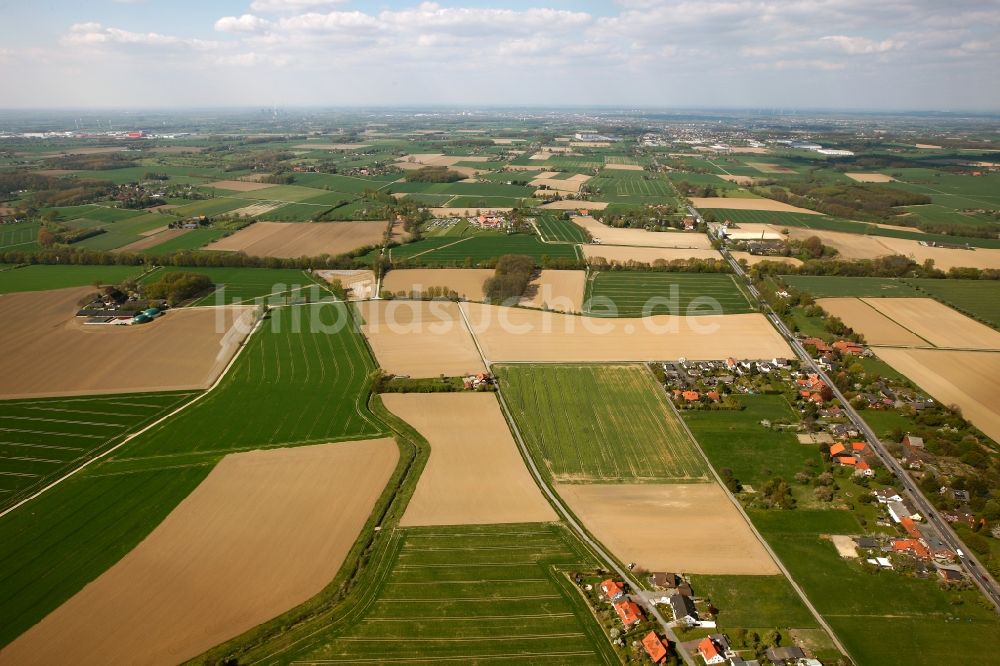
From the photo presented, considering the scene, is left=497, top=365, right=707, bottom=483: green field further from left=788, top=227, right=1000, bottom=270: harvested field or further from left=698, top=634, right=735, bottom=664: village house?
left=788, top=227, right=1000, bottom=270: harvested field

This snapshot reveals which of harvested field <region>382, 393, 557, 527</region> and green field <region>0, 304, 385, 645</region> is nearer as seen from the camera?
green field <region>0, 304, 385, 645</region>

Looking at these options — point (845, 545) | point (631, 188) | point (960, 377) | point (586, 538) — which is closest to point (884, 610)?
point (845, 545)

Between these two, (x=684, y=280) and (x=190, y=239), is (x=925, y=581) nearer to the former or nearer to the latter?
(x=684, y=280)

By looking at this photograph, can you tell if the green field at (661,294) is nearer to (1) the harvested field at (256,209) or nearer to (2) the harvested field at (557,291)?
(2) the harvested field at (557,291)

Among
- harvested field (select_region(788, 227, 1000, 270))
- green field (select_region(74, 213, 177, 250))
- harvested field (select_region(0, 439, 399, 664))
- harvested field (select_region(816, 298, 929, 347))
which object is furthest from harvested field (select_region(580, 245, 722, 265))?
green field (select_region(74, 213, 177, 250))

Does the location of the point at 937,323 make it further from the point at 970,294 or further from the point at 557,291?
the point at 557,291

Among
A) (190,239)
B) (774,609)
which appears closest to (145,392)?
(774,609)
